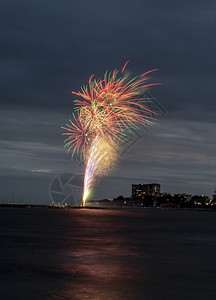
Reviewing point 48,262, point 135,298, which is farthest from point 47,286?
point 48,262

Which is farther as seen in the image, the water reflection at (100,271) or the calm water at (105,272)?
the calm water at (105,272)

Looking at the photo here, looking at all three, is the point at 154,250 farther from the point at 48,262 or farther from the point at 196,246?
the point at 48,262

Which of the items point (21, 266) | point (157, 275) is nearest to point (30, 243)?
point (21, 266)

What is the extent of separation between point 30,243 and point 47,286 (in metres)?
36.6

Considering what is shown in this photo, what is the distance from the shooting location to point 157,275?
4206cm

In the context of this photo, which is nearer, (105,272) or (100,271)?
(105,272)

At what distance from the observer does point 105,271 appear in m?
43.4

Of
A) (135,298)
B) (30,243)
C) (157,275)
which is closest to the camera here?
Result: (135,298)

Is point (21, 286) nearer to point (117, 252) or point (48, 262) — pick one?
point (48, 262)

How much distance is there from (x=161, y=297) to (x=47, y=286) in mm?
8689

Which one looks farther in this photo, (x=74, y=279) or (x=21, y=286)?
(x=74, y=279)

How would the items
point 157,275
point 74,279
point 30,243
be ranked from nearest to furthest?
point 74,279
point 157,275
point 30,243

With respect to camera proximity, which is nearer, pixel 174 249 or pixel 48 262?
pixel 48 262

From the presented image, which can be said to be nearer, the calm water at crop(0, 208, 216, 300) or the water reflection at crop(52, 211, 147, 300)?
the water reflection at crop(52, 211, 147, 300)
